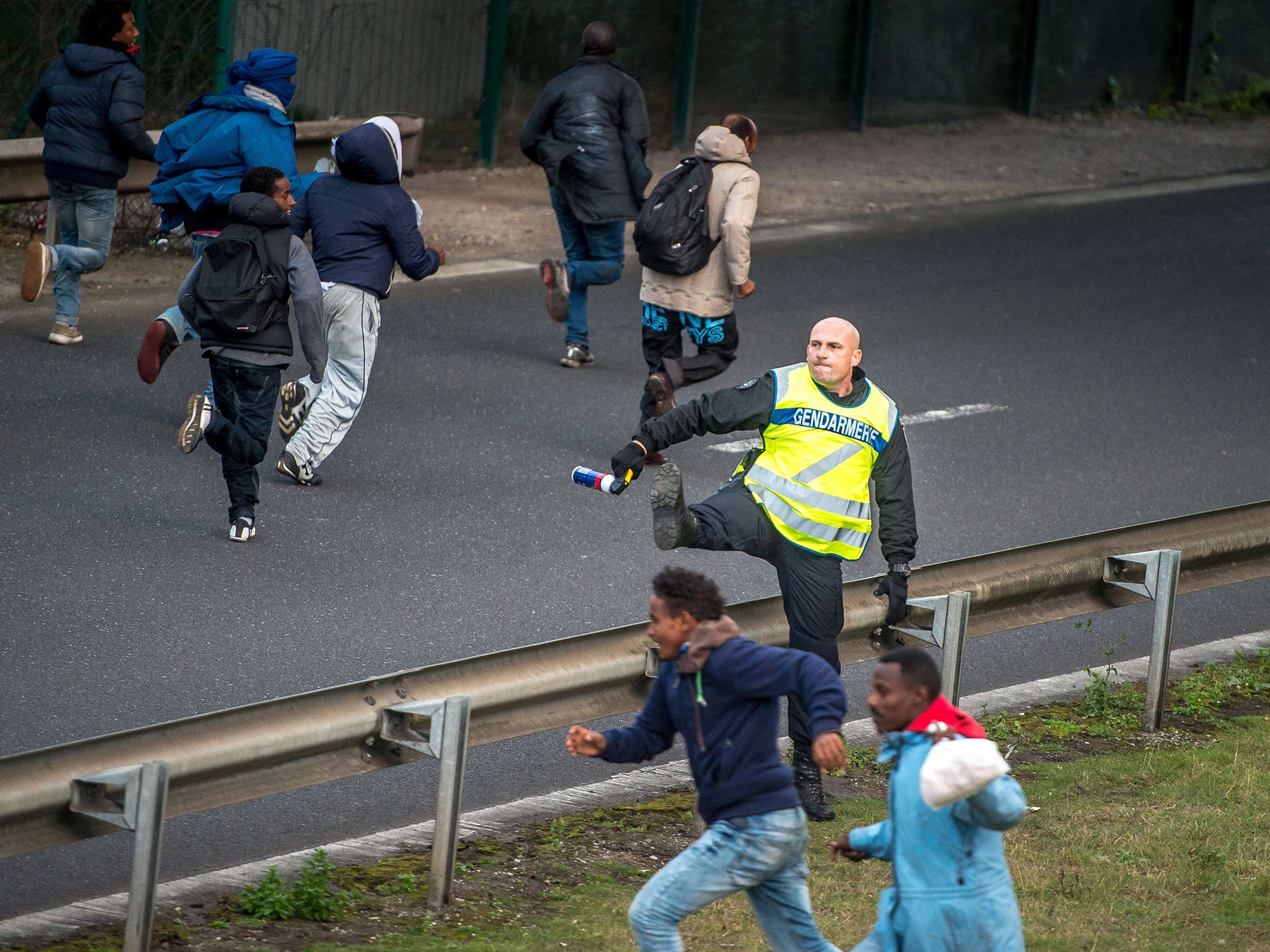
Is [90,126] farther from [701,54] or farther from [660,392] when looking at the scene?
[701,54]

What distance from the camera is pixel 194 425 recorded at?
8781 mm

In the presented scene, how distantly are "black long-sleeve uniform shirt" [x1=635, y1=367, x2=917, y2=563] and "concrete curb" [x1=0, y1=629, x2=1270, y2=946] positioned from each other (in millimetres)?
1171

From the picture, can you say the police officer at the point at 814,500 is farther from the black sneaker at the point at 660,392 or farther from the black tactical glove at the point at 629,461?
the black sneaker at the point at 660,392

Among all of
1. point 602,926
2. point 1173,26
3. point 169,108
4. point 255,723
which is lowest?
point 602,926

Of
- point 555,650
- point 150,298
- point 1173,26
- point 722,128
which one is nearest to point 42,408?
point 150,298

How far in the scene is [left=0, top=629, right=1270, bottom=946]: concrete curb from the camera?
519 centimetres

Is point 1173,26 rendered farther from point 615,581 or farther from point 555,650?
point 555,650

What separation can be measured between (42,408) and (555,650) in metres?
5.34

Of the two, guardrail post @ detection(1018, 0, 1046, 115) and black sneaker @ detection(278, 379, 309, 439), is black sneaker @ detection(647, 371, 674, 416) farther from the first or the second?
guardrail post @ detection(1018, 0, 1046, 115)

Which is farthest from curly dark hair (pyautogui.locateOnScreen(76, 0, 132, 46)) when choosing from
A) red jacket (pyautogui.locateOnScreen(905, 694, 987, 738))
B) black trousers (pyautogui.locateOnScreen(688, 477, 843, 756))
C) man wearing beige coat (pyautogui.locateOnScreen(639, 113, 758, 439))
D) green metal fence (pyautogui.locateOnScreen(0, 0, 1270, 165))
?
red jacket (pyautogui.locateOnScreen(905, 694, 987, 738))

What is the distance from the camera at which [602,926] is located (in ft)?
17.6

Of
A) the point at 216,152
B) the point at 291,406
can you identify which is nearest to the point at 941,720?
the point at 291,406

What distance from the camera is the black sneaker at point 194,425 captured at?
28.7 ft

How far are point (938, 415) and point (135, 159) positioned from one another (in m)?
6.23
